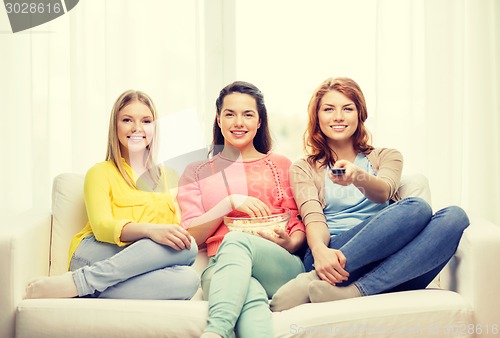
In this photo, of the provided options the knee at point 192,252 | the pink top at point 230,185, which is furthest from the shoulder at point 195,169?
the knee at point 192,252

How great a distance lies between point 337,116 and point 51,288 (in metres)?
1.06

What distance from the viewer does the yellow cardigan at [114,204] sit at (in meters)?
2.06

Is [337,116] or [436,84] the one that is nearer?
[337,116]

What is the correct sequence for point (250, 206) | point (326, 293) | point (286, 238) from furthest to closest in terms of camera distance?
point (250, 206) < point (286, 238) < point (326, 293)

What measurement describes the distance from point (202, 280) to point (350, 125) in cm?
72

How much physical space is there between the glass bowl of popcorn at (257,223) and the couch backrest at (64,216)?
0.51 m

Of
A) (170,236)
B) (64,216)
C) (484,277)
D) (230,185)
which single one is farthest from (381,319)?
(64,216)

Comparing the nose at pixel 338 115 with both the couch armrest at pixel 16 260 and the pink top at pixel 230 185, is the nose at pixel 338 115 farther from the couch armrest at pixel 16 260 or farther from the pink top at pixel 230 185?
the couch armrest at pixel 16 260

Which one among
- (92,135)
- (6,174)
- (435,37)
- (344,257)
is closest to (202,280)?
(344,257)

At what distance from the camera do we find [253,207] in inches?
84.9

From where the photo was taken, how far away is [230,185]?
2.27 m

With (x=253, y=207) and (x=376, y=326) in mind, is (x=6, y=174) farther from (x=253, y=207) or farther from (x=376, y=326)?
(x=376, y=326)

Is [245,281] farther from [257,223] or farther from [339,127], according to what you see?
[339,127]

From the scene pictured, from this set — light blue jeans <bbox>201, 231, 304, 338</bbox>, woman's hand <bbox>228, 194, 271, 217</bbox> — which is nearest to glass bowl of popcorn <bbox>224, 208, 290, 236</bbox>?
woman's hand <bbox>228, 194, 271, 217</bbox>
